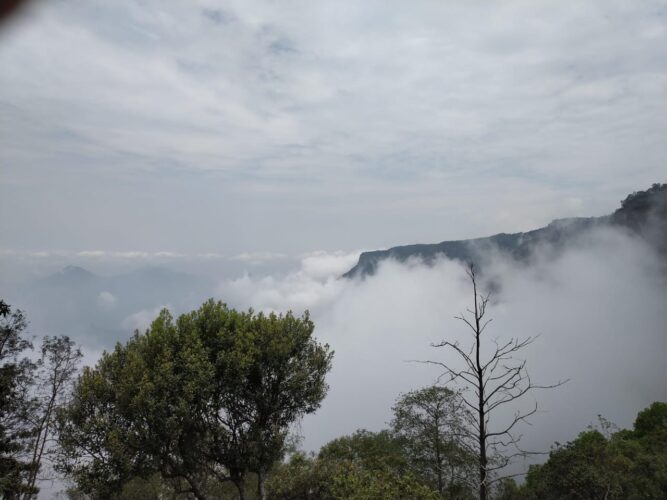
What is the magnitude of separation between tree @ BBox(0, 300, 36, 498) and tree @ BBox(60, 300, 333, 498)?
484 cm

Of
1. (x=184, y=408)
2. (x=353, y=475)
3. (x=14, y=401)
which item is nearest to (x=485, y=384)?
(x=353, y=475)

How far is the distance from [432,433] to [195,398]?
20160 millimetres

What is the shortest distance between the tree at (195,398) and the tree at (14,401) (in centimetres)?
484

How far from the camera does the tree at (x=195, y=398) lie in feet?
58.1

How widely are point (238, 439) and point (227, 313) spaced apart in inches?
217

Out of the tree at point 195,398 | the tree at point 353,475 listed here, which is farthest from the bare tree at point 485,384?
the tree at point 195,398

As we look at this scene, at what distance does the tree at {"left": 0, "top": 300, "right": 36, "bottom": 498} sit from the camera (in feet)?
69.6

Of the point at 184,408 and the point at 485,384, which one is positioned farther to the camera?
the point at 184,408

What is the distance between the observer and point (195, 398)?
61.7 feet

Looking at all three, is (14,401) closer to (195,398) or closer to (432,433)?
(195,398)

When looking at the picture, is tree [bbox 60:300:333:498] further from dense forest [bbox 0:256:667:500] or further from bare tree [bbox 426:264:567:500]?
bare tree [bbox 426:264:567:500]

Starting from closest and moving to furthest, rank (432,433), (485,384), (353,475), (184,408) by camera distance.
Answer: (485,384), (353,475), (184,408), (432,433)

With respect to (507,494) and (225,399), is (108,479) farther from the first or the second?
(507,494)

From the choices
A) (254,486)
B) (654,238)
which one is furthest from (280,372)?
(654,238)
